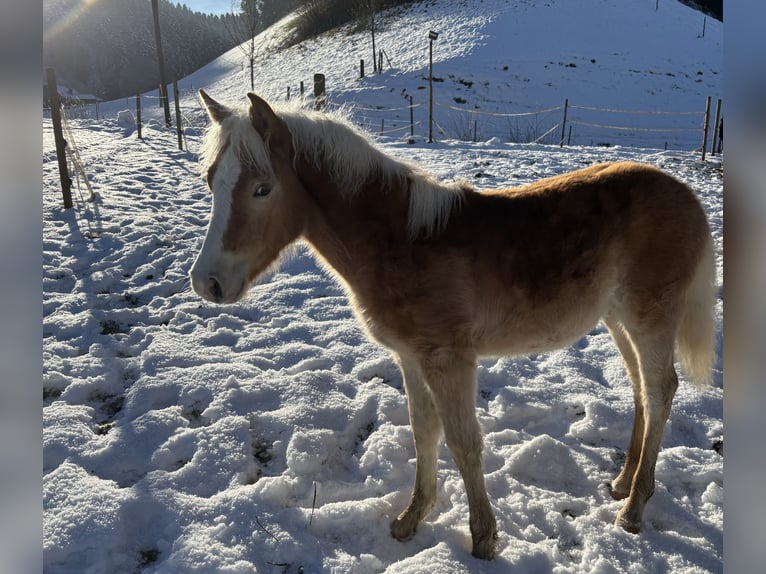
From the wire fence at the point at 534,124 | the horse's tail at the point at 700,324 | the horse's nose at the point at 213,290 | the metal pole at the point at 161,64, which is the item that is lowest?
the horse's tail at the point at 700,324

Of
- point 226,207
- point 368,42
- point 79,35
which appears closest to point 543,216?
point 226,207

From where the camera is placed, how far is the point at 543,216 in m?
2.52

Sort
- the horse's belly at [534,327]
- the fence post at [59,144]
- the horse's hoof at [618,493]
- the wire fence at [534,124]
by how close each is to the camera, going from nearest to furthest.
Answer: the horse's belly at [534,327] → the horse's hoof at [618,493] → the fence post at [59,144] → the wire fence at [534,124]

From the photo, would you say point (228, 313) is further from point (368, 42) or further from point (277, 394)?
point (368, 42)

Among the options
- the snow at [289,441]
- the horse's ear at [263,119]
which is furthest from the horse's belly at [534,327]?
the horse's ear at [263,119]

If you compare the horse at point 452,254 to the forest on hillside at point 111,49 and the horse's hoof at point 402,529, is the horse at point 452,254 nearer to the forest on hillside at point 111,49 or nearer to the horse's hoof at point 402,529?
the horse's hoof at point 402,529

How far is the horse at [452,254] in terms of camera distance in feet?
7.39

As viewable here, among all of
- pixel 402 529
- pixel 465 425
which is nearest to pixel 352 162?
pixel 465 425

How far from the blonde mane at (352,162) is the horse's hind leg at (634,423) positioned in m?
1.46

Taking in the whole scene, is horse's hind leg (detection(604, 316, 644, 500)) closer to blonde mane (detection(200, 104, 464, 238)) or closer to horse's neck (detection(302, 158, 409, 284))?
blonde mane (detection(200, 104, 464, 238))

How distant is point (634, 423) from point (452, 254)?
1796 millimetres

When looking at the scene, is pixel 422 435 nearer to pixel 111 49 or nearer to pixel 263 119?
pixel 263 119

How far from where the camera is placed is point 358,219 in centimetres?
243
